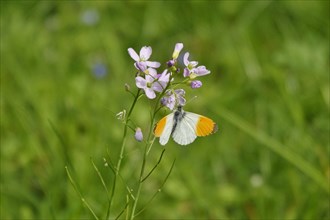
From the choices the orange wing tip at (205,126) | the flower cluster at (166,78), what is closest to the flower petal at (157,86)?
the flower cluster at (166,78)

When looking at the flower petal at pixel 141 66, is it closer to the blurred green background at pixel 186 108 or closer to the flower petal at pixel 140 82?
the flower petal at pixel 140 82

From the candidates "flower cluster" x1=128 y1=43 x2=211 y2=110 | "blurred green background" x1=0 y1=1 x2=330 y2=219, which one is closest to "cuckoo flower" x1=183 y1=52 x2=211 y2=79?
"flower cluster" x1=128 y1=43 x2=211 y2=110

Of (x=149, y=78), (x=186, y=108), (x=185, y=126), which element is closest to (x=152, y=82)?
(x=149, y=78)

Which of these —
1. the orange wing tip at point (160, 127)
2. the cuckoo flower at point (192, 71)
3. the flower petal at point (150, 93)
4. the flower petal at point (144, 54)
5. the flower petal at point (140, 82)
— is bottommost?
the orange wing tip at point (160, 127)

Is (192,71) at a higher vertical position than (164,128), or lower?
higher

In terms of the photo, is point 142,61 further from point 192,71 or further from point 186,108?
point 186,108

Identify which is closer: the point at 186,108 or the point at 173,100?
the point at 173,100

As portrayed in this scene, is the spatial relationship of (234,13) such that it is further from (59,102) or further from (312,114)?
(59,102)
